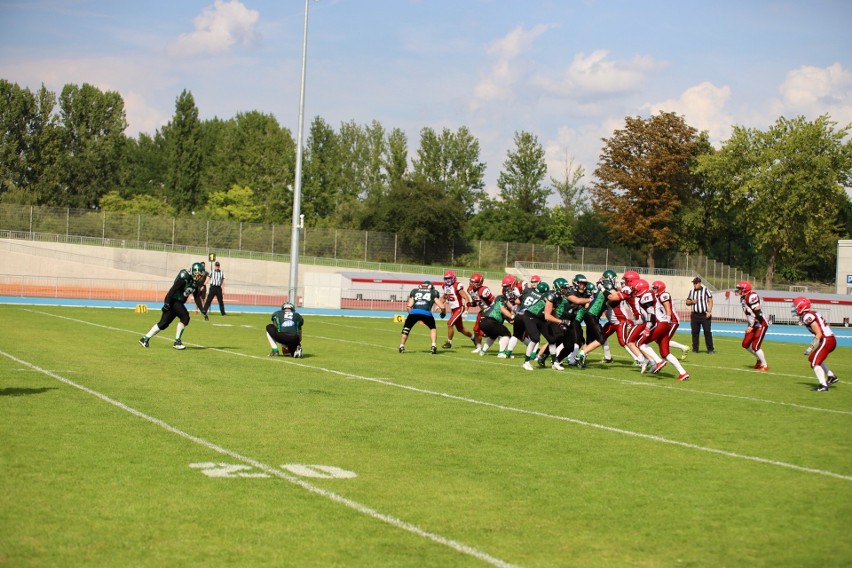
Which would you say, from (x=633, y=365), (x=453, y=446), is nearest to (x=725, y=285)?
(x=633, y=365)

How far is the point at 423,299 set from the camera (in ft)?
65.3

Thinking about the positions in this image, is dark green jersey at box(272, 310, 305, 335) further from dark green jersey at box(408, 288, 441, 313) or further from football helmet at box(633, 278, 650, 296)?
football helmet at box(633, 278, 650, 296)

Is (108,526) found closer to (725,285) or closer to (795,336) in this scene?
(795,336)

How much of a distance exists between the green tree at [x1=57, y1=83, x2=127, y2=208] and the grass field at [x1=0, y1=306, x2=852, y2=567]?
78.3 m

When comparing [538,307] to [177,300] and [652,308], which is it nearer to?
[652,308]

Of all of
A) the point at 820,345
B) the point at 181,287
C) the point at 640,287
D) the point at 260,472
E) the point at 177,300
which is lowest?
the point at 260,472

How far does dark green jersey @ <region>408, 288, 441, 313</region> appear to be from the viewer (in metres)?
19.8

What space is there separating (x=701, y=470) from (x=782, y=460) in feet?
3.59

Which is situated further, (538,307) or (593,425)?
(538,307)

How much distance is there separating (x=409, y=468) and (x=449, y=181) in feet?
280

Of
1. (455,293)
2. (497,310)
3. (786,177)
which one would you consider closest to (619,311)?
(497,310)

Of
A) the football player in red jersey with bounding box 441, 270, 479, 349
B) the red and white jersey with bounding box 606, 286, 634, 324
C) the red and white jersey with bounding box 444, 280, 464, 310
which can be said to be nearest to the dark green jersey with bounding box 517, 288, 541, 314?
the red and white jersey with bounding box 606, 286, 634, 324

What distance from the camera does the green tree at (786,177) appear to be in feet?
217

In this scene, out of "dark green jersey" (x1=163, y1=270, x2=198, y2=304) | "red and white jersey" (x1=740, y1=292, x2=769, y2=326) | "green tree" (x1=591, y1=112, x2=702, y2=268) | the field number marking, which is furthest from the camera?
"green tree" (x1=591, y1=112, x2=702, y2=268)
